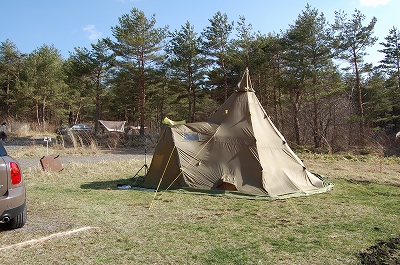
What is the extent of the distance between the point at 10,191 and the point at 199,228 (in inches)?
103

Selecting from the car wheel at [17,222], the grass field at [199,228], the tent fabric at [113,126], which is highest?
the tent fabric at [113,126]

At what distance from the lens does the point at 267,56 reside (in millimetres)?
21953

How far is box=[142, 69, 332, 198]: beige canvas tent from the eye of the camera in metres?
7.39

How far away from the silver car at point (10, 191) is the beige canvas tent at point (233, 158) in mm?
3713

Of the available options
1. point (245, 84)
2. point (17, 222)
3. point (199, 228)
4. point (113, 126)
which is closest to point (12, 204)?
point (17, 222)

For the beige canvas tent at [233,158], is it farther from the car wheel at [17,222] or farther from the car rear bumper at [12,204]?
the car rear bumper at [12,204]

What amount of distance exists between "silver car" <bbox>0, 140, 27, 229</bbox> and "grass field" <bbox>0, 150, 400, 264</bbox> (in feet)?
1.20

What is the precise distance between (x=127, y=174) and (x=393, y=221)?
7.66m

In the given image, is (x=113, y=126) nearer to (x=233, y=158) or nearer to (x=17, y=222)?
(x=233, y=158)

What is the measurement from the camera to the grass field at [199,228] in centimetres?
367

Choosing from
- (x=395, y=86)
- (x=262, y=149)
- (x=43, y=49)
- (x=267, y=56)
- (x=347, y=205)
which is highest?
(x=43, y=49)

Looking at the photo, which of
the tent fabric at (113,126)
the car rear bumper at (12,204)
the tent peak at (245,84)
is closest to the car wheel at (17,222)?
the car rear bumper at (12,204)

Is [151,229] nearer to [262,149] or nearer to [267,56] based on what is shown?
[262,149]

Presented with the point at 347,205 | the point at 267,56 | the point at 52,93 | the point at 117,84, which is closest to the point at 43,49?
the point at 52,93
